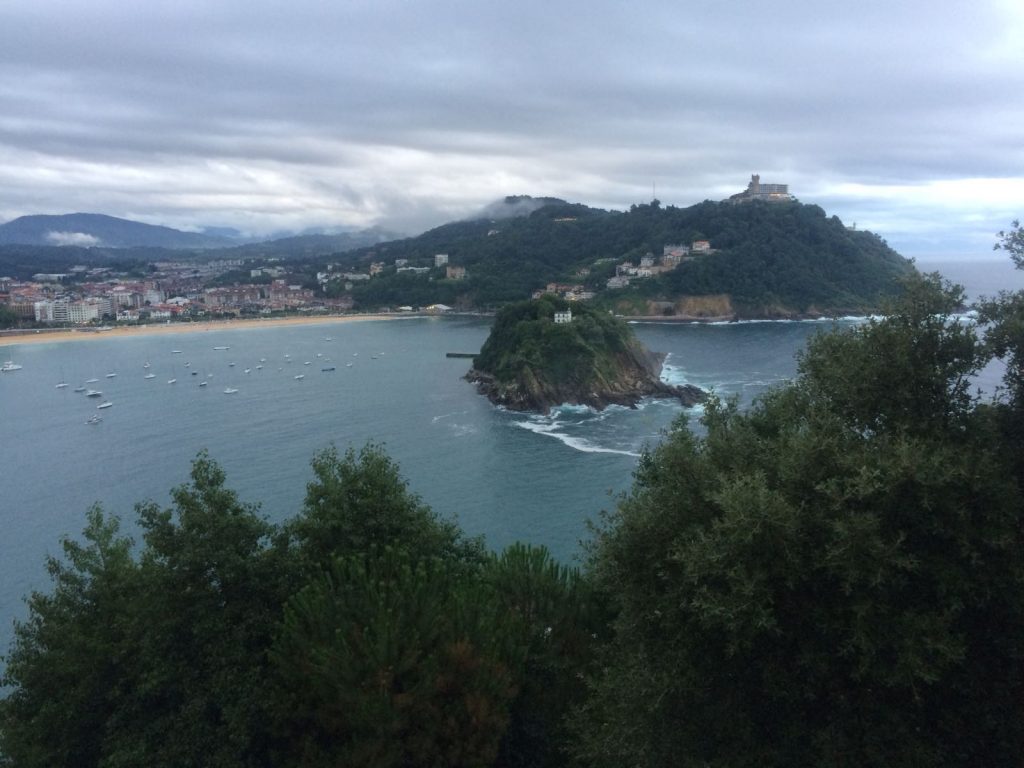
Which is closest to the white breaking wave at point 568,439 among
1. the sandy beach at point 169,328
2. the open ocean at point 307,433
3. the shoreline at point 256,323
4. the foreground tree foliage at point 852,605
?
Answer: the open ocean at point 307,433

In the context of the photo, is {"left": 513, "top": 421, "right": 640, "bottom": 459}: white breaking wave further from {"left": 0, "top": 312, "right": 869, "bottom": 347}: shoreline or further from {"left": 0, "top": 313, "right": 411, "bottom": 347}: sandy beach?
{"left": 0, "top": 313, "right": 411, "bottom": 347}: sandy beach

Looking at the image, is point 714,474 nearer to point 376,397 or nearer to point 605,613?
point 605,613

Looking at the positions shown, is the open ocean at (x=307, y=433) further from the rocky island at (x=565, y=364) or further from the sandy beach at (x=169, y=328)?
the sandy beach at (x=169, y=328)

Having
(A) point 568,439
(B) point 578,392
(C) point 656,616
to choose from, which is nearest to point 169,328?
(B) point 578,392

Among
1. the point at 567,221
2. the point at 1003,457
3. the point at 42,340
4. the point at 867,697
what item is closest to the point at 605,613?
the point at 867,697

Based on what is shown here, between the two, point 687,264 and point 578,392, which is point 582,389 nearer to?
point 578,392
